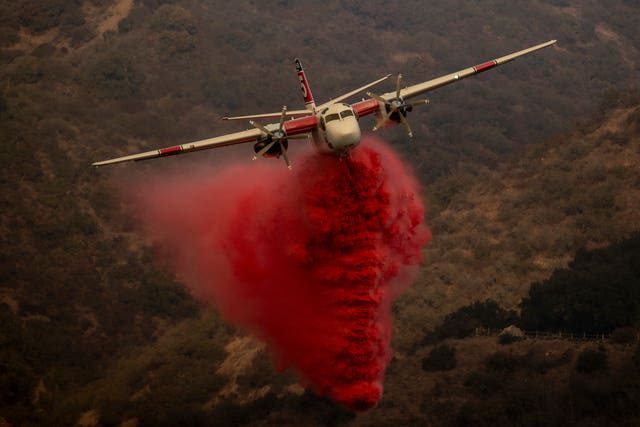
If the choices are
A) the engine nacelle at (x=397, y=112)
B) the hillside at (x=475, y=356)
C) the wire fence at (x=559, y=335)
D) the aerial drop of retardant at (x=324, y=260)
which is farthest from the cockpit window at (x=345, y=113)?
the wire fence at (x=559, y=335)

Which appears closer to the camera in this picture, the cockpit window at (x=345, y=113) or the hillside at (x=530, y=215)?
the cockpit window at (x=345, y=113)

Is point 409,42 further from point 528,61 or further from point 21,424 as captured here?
point 21,424

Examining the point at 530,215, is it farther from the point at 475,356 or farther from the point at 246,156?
the point at 246,156

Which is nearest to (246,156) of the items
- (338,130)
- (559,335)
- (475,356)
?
(475,356)

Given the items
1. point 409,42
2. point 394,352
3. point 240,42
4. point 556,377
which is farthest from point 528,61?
point 556,377

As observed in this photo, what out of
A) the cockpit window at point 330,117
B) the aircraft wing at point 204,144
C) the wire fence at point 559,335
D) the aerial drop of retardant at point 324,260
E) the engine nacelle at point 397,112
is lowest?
the wire fence at point 559,335

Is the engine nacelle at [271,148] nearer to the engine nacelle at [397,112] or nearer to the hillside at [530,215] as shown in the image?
the engine nacelle at [397,112]

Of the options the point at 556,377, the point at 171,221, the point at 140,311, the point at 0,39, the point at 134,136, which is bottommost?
the point at 556,377
